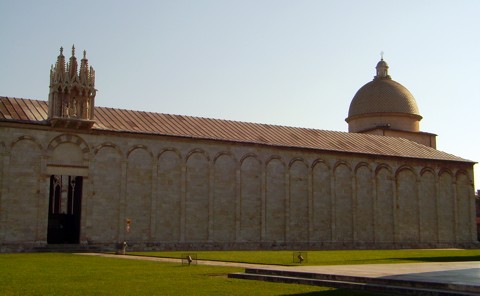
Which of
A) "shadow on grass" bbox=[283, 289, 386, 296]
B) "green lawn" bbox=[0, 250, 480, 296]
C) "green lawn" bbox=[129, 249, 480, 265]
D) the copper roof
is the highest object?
the copper roof

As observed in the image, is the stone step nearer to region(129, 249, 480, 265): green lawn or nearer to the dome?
region(129, 249, 480, 265): green lawn

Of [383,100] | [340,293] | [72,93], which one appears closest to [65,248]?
[72,93]

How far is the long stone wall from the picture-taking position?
42.6 meters

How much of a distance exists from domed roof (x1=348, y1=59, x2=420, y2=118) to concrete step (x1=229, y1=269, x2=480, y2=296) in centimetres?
5327

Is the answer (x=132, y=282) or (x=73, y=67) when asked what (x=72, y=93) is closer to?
(x=73, y=67)

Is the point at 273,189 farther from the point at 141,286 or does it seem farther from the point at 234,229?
the point at 141,286

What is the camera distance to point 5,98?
4603cm

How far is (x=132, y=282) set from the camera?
19.6 metres

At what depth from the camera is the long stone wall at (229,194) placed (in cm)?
4256

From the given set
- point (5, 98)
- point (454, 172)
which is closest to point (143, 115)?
point (5, 98)

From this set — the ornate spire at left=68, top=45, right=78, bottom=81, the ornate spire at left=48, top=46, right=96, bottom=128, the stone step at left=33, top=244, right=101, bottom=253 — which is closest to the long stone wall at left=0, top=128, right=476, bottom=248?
the stone step at left=33, top=244, right=101, bottom=253

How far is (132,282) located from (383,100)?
2293 inches

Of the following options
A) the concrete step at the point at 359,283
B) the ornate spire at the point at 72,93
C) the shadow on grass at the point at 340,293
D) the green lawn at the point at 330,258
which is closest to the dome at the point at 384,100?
the green lawn at the point at 330,258

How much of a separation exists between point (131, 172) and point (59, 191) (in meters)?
13.4
